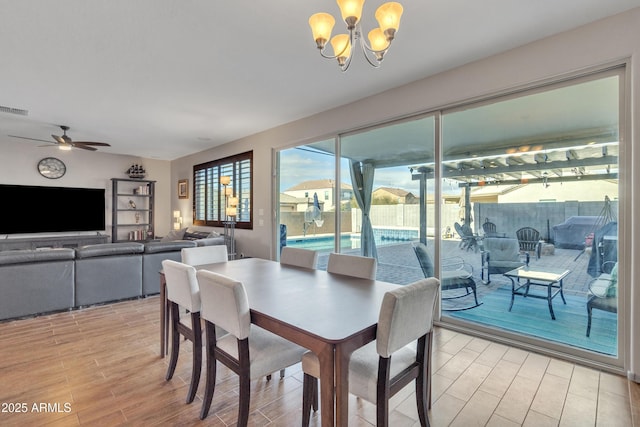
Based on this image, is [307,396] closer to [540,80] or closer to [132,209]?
[540,80]

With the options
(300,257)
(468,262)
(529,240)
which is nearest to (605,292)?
(529,240)

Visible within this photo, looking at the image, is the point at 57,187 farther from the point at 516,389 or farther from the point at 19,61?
the point at 516,389

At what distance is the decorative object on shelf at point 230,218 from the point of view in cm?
528

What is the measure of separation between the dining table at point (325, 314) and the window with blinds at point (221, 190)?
338 centimetres

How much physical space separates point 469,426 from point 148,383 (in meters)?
2.14

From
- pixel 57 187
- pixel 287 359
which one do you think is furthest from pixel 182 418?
pixel 57 187

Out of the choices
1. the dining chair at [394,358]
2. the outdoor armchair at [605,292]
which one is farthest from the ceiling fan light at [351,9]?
the outdoor armchair at [605,292]

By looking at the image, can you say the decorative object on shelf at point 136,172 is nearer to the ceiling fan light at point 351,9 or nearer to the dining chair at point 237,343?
the dining chair at point 237,343

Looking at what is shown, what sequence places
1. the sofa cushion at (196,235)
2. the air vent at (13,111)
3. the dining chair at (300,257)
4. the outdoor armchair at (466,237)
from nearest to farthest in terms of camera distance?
the dining chair at (300,257), the outdoor armchair at (466,237), the air vent at (13,111), the sofa cushion at (196,235)

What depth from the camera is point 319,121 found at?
428 cm

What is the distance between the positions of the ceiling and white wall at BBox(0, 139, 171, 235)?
2.26 m

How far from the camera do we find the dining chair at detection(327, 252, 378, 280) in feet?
7.47

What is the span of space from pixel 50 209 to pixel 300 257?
6.38 m

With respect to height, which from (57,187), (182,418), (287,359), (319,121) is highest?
(319,121)
